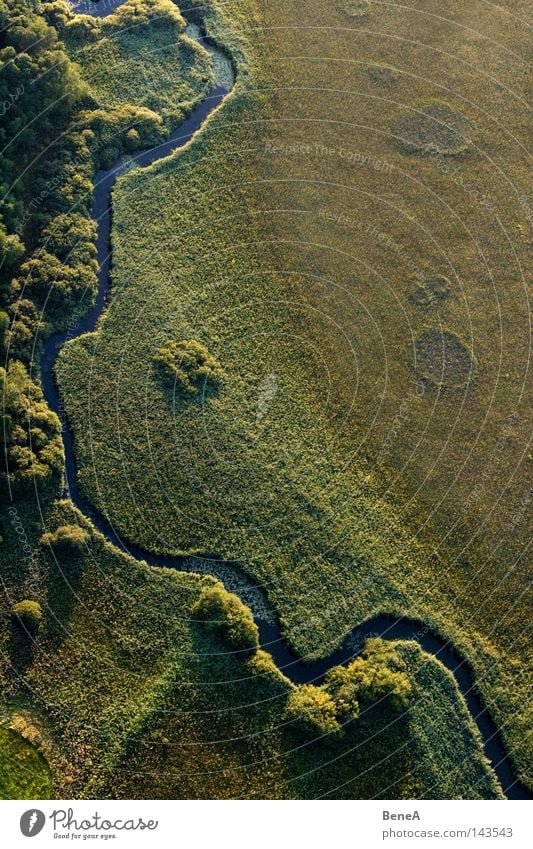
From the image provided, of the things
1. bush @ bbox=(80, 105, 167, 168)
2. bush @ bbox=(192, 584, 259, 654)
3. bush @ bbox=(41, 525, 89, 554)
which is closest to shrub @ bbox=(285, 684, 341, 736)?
bush @ bbox=(192, 584, 259, 654)

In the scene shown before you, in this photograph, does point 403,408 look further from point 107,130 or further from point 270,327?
point 107,130

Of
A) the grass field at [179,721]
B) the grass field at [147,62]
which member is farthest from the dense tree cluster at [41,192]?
the grass field at [179,721]

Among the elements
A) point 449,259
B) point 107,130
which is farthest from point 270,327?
point 107,130

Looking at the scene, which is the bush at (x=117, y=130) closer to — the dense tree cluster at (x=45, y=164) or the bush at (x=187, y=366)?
the dense tree cluster at (x=45, y=164)

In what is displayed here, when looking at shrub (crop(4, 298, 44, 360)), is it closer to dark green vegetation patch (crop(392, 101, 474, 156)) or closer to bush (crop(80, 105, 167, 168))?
bush (crop(80, 105, 167, 168))

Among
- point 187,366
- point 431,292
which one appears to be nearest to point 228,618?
point 187,366
